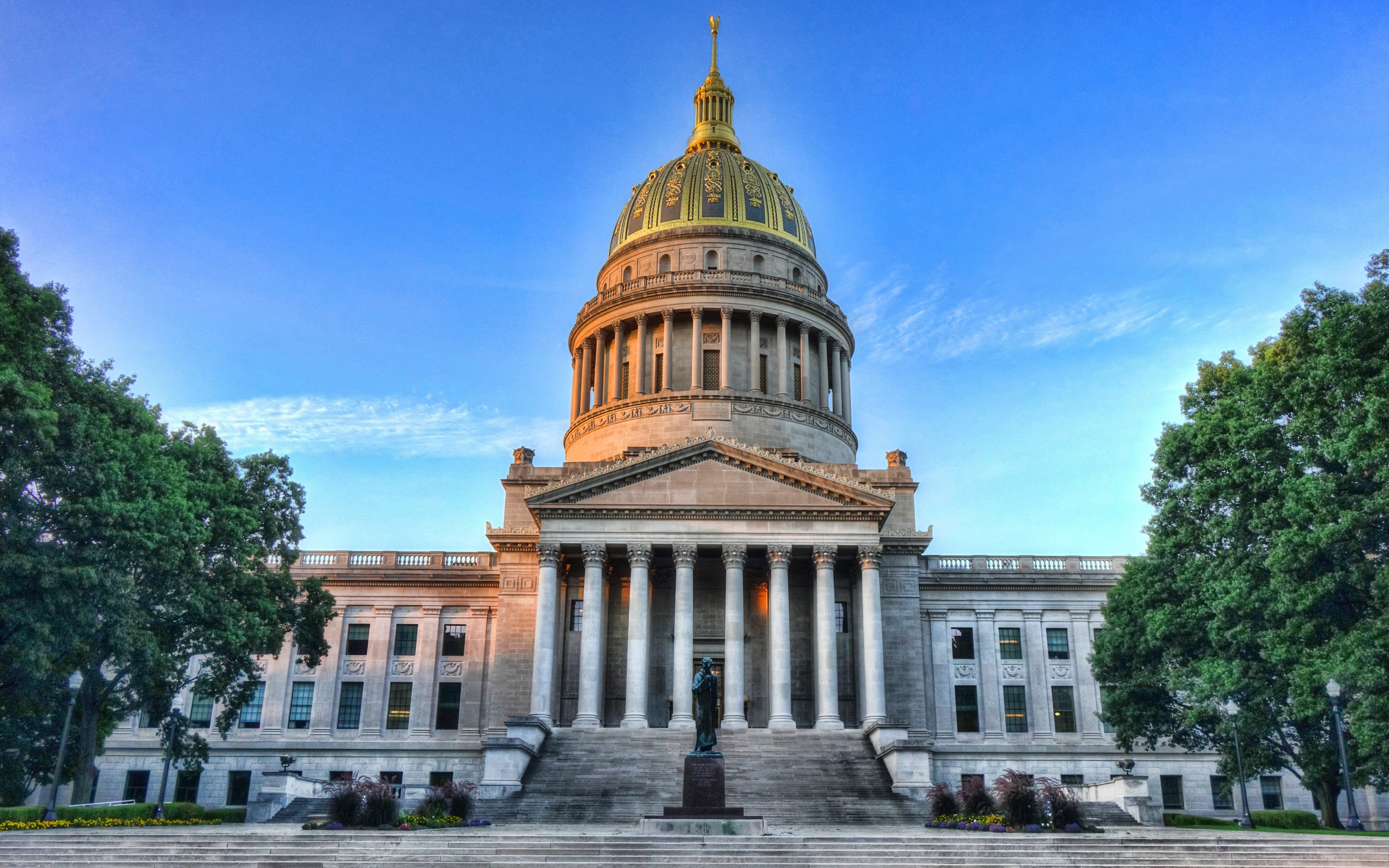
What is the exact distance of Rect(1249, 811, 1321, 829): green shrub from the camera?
115 feet

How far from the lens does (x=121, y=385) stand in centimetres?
3362

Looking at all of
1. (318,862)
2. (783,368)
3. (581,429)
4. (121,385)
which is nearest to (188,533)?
(121,385)

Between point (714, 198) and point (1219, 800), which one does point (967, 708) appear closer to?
point (1219, 800)

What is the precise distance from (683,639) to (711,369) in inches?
874

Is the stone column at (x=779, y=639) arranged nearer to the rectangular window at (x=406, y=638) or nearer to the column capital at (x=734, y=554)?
the column capital at (x=734, y=554)

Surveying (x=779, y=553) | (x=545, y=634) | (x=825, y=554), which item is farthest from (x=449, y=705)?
(x=825, y=554)

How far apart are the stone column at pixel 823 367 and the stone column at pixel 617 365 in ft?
37.4

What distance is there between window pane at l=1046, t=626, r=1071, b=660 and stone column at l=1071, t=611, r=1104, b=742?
241 millimetres

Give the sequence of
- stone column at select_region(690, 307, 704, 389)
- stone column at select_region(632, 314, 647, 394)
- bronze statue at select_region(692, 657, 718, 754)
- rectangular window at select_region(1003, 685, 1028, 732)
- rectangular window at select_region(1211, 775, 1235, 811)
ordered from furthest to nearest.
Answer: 1. stone column at select_region(632, 314, 647, 394)
2. stone column at select_region(690, 307, 704, 389)
3. rectangular window at select_region(1003, 685, 1028, 732)
4. rectangular window at select_region(1211, 775, 1235, 811)
5. bronze statue at select_region(692, 657, 718, 754)

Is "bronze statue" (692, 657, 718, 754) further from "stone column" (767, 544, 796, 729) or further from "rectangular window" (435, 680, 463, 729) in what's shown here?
"rectangular window" (435, 680, 463, 729)

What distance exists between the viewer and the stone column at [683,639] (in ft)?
143

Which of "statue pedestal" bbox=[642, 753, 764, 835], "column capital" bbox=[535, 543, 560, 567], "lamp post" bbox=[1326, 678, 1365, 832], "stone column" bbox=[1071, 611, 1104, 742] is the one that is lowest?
"statue pedestal" bbox=[642, 753, 764, 835]

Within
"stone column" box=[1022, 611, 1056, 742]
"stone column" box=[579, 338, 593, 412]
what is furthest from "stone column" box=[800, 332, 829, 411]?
"stone column" box=[1022, 611, 1056, 742]

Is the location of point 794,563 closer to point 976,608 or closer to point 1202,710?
point 976,608
